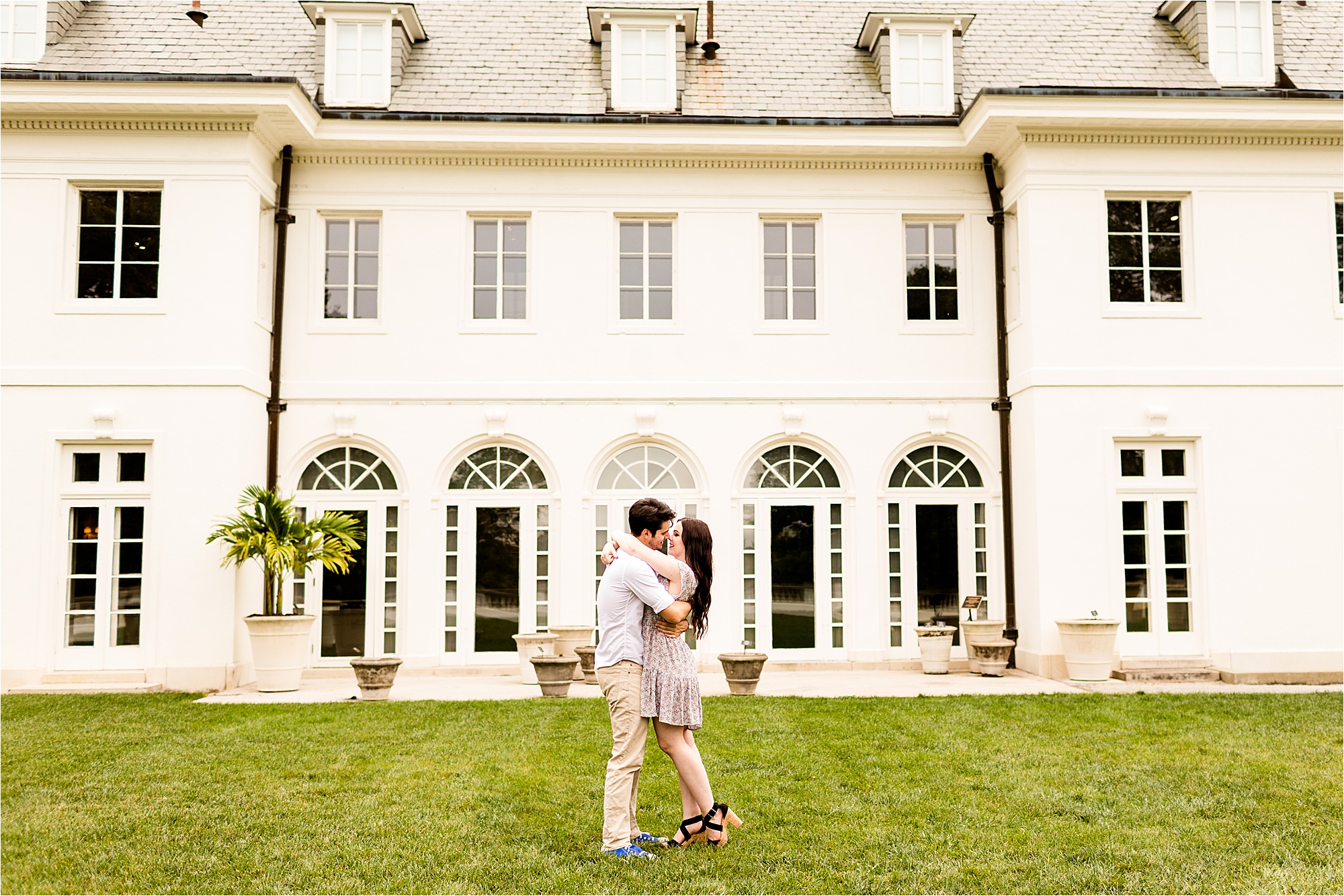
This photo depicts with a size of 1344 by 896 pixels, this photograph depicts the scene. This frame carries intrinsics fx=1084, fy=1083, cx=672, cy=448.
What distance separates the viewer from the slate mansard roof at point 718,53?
1297cm

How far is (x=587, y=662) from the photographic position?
11117 millimetres

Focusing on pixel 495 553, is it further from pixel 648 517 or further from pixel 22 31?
pixel 22 31

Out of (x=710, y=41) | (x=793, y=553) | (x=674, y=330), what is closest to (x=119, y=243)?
(x=674, y=330)

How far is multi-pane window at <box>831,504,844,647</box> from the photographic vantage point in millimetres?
12664

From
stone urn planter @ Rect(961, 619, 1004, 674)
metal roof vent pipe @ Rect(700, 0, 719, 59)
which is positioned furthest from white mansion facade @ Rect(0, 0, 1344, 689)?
stone urn planter @ Rect(961, 619, 1004, 674)

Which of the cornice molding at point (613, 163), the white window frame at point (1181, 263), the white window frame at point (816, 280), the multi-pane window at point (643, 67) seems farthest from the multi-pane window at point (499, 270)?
the white window frame at point (1181, 263)

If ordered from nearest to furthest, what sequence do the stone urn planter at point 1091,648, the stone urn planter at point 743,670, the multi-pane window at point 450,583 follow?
the stone urn planter at point 743,670 < the stone urn planter at point 1091,648 < the multi-pane window at point 450,583

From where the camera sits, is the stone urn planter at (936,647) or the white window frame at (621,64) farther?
the white window frame at (621,64)

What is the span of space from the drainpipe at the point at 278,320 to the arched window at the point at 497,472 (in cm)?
200

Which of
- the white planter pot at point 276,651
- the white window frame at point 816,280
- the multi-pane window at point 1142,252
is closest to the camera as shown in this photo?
the white planter pot at point 276,651

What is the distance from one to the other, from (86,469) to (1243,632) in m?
12.6

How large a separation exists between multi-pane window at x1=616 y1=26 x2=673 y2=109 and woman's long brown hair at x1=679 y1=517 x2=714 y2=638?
896 cm

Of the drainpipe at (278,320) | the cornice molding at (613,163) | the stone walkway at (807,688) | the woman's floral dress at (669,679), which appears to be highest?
the cornice molding at (613,163)

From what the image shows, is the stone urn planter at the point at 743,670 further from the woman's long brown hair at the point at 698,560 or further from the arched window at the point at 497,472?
the woman's long brown hair at the point at 698,560
